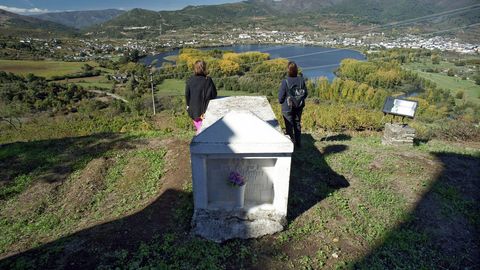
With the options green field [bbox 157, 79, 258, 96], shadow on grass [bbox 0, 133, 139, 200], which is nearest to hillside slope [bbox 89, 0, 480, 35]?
green field [bbox 157, 79, 258, 96]

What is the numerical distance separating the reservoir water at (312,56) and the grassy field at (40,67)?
12.9 meters

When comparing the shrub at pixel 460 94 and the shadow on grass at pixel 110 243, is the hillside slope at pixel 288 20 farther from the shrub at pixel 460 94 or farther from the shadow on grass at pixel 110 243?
the shadow on grass at pixel 110 243

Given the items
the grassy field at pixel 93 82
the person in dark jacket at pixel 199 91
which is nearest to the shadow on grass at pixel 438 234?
the person in dark jacket at pixel 199 91

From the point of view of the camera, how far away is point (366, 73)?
165 ft

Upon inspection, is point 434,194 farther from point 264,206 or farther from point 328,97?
Result: point 328,97

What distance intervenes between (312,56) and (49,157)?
2813 inches

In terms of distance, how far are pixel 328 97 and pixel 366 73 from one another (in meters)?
13.0

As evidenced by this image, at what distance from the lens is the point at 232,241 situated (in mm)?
4449

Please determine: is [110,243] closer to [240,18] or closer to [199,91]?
[199,91]

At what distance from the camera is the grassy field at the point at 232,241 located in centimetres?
416

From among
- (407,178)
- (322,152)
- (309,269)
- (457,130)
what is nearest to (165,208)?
(309,269)

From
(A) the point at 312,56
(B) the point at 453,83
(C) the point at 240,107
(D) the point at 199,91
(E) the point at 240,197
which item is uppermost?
(D) the point at 199,91

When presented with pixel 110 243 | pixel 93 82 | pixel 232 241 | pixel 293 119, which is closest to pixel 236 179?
pixel 232 241

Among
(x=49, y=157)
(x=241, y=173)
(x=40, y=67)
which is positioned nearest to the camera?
(x=241, y=173)
